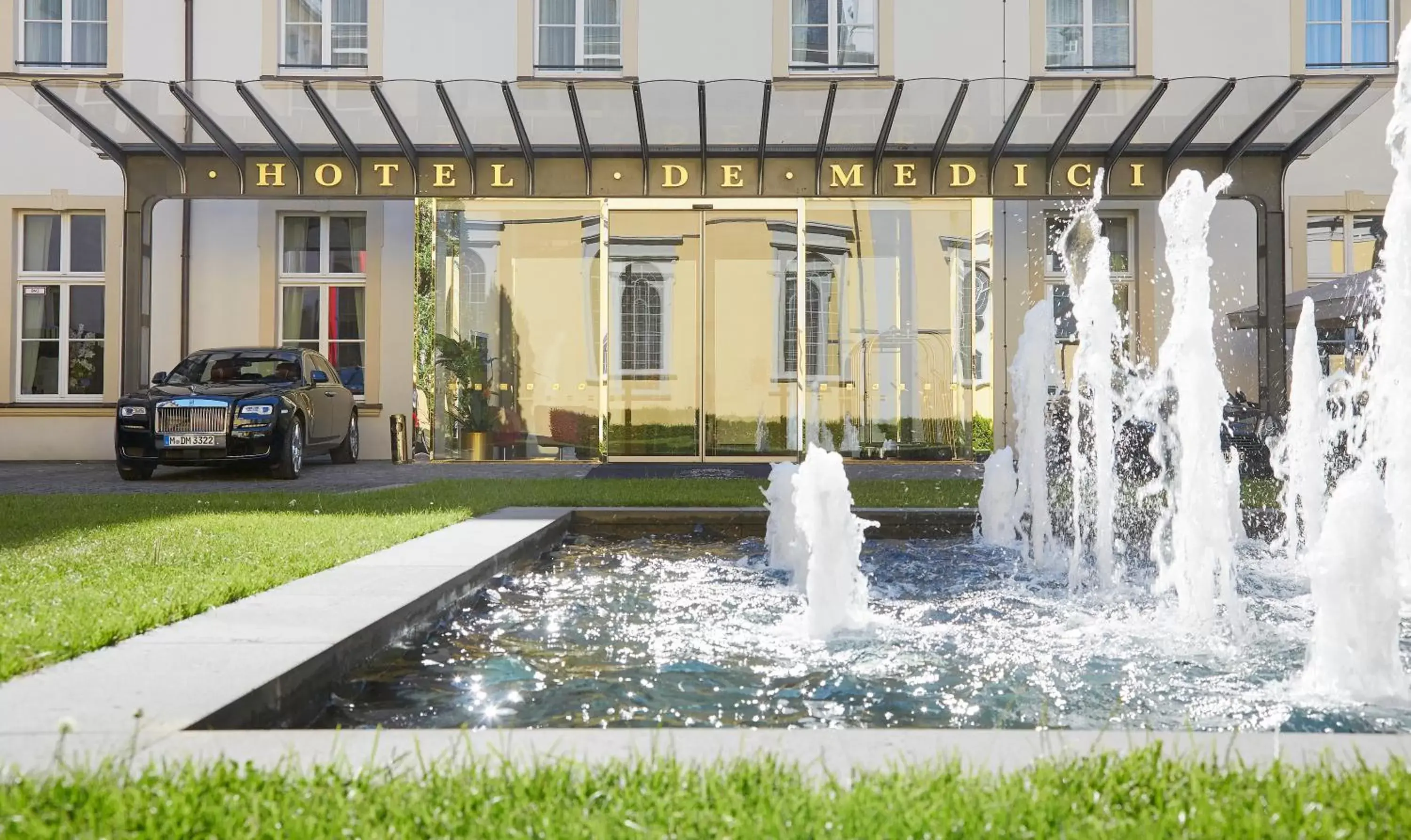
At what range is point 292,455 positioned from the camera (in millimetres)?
12570

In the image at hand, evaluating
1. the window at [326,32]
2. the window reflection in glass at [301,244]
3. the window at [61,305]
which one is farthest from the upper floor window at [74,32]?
the window reflection in glass at [301,244]

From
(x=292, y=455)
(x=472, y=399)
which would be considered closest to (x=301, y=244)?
(x=472, y=399)

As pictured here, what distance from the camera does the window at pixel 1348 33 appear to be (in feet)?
51.9

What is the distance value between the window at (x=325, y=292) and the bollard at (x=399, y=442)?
3.87ft

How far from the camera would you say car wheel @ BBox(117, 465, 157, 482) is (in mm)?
12227

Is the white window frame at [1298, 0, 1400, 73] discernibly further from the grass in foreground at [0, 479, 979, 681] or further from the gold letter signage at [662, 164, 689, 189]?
the grass in foreground at [0, 479, 979, 681]

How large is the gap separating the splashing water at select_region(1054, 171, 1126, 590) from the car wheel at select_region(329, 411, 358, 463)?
30.5 feet

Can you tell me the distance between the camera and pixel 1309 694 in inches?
139

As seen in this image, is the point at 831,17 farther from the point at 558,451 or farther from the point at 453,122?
the point at 558,451

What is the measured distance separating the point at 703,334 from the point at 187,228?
7400 mm

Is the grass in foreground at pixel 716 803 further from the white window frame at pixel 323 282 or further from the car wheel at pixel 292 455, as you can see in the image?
the white window frame at pixel 323 282

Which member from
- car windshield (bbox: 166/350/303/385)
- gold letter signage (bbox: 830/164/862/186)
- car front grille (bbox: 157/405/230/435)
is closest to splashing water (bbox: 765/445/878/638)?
car front grille (bbox: 157/405/230/435)

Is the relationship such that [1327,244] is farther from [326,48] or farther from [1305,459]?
[326,48]

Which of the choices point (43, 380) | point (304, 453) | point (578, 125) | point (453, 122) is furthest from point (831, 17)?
point (43, 380)
